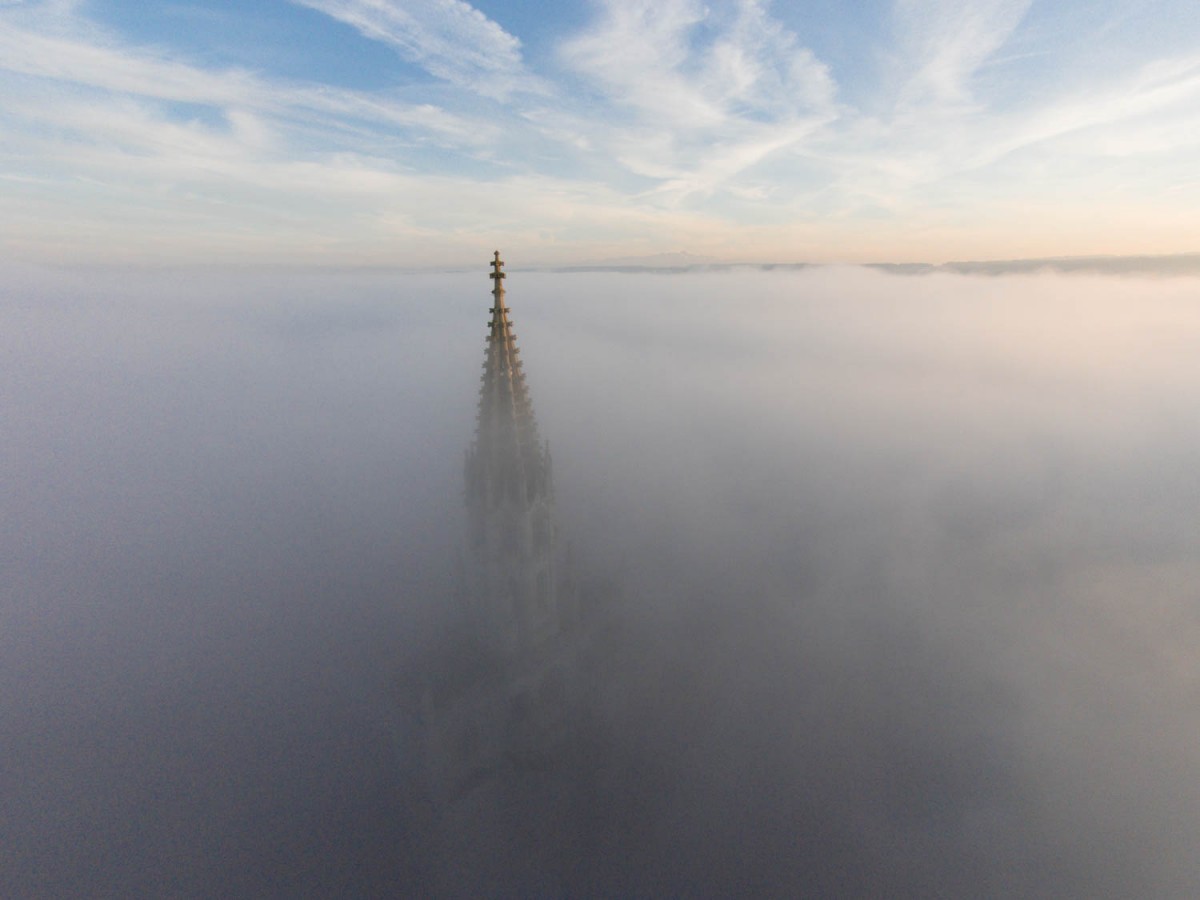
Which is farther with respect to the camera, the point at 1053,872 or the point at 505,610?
the point at 1053,872

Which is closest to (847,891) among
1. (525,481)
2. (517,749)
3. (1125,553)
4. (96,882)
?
(517,749)

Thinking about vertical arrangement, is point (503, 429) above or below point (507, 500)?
above

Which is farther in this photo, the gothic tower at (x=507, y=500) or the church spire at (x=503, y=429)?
the gothic tower at (x=507, y=500)

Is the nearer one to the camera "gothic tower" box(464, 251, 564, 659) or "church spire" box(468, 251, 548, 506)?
"church spire" box(468, 251, 548, 506)

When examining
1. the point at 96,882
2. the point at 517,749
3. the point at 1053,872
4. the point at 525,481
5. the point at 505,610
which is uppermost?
the point at 525,481

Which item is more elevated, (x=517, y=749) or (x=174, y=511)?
(x=517, y=749)

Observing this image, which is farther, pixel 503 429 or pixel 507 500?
pixel 507 500

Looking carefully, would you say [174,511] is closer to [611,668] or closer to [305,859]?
[305,859]

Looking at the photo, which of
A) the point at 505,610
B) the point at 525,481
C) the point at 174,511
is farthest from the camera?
the point at 174,511
